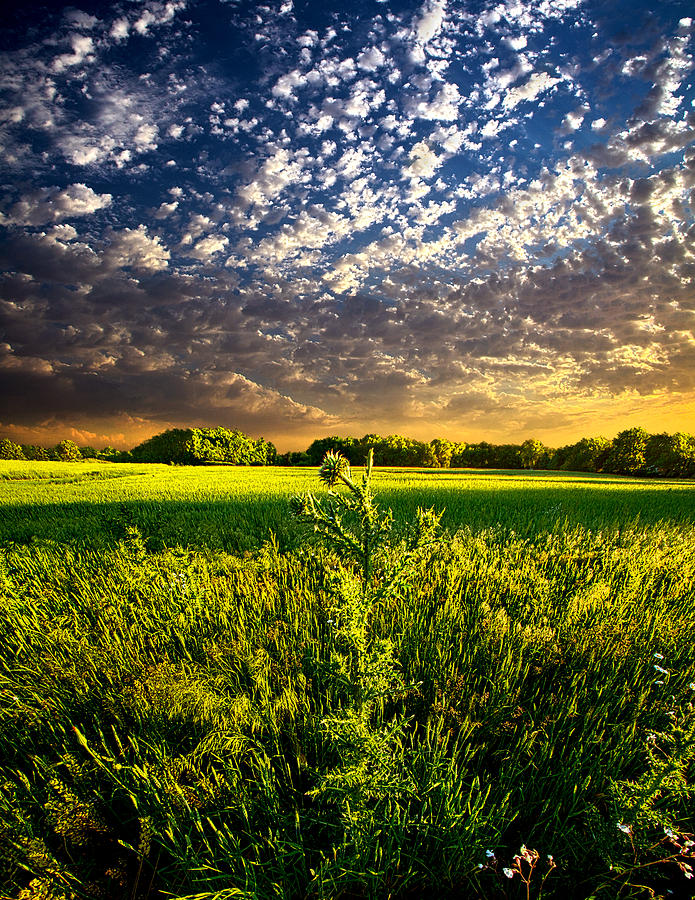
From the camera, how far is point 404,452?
8594 cm

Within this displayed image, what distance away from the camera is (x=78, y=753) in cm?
238

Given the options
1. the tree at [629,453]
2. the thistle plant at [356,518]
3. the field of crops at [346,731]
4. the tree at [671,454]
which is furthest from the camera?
the tree at [629,453]

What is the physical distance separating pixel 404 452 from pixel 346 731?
279 feet

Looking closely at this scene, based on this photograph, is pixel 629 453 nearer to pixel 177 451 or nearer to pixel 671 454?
pixel 671 454

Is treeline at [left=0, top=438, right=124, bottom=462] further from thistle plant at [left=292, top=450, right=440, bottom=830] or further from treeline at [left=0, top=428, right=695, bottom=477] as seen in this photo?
thistle plant at [left=292, top=450, right=440, bottom=830]

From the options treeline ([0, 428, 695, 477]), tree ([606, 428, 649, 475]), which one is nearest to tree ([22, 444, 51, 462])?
treeline ([0, 428, 695, 477])

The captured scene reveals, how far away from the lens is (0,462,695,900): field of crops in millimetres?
1737

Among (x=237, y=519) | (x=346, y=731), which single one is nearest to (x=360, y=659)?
(x=346, y=731)

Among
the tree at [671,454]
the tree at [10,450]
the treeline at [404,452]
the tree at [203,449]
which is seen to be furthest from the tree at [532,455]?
the tree at [10,450]

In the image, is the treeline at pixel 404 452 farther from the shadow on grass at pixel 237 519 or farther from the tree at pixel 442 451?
the shadow on grass at pixel 237 519

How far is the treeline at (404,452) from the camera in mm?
72500

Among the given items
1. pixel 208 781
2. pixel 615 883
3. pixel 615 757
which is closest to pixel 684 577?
pixel 615 757

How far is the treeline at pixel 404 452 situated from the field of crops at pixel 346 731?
71.3m

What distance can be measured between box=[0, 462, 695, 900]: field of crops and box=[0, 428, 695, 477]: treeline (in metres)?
71.3
